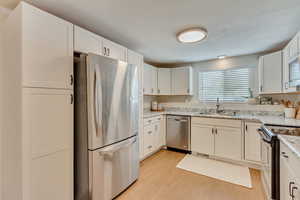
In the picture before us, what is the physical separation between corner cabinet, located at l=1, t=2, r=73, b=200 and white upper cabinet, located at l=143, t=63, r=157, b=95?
Result: 80.4 inches

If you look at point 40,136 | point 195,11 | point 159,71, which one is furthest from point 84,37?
point 159,71

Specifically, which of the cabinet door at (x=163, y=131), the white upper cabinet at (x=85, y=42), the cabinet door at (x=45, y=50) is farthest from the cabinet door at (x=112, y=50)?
the cabinet door at (x=163, y=131)

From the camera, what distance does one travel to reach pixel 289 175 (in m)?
1.24

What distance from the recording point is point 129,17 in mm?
1733

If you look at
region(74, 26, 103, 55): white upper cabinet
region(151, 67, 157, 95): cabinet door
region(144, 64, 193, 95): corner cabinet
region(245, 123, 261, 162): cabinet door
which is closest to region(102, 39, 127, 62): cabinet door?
region(74, 26, 103, 55): white upper cabinet

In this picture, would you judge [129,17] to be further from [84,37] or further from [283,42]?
[283,42]

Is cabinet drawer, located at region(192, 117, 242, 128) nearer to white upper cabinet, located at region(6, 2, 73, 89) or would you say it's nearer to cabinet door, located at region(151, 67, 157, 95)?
cabinet door, located at region(151, 67, 157, 95)

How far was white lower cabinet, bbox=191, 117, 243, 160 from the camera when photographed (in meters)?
2.80

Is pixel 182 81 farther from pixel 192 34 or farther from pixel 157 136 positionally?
pixel 192 34

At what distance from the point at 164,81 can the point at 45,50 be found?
297 centimetres

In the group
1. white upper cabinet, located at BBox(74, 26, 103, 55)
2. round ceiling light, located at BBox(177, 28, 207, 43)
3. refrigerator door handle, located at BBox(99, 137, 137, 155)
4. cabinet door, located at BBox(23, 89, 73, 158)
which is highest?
round ceiling light, located at BBox(177, 28, 207, 43)

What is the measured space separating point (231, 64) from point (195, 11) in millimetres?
2344

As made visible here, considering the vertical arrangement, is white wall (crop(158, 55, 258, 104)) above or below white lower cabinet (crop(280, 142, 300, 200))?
above

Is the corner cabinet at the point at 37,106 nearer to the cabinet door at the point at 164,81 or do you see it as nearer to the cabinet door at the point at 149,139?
the cabinet door at the point at 149,139
